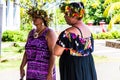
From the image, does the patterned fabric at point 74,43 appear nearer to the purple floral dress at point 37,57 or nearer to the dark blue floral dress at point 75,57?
the dark blue floral dress at point 75,57

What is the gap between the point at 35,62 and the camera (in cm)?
351

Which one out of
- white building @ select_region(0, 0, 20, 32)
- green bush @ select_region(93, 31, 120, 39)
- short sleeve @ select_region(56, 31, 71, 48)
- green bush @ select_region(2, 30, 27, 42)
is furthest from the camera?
green bush @ select_region(93, 31, 120, 39)

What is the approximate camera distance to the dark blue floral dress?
2.89 meters

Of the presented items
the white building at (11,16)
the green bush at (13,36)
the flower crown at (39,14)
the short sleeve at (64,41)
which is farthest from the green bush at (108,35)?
the short sleeve at (64,41)

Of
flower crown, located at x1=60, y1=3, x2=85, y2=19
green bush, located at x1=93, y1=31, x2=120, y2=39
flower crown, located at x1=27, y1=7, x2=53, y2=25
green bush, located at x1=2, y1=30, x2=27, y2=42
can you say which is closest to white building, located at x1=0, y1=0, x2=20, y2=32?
green bush, located at x1=2, y1=30, x2=27, y2=42

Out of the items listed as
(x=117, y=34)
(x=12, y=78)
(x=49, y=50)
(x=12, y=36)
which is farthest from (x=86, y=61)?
(x=117, y=34)

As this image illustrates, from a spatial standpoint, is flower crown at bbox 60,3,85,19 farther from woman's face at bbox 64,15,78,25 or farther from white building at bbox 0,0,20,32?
white building at bbox 0,0,20,32

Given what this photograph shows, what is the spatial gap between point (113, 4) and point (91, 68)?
40.2 ft

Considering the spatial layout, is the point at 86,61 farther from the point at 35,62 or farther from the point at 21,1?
the point at 21,1

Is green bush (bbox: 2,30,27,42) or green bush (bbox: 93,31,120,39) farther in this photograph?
green bush (bbox: 93,31,120,39)

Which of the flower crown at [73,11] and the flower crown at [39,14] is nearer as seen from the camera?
the flower crown at [73,11]

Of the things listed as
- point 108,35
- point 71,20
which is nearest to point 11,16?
point 108,35

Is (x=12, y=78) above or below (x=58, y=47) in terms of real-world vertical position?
below

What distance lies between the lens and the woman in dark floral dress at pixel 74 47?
2.89 metres
